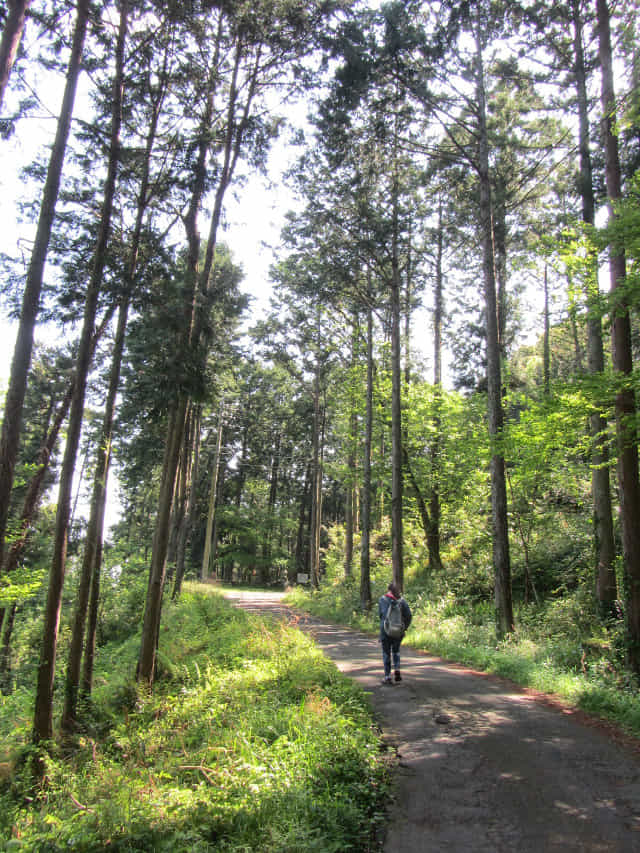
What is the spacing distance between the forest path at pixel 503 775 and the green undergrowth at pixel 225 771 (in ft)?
1.33

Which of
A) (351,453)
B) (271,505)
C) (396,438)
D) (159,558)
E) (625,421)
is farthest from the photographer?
(271,505)

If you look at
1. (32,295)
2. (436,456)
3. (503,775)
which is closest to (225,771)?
(503,775)

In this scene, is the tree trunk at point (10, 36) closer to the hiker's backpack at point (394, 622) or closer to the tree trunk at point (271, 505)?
the hiker's backpack at point (394, 622)

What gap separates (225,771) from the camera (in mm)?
5055

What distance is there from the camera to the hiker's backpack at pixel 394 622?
28.3ft

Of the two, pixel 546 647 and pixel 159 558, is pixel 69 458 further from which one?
pixel 546 647

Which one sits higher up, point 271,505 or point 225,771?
point 271,505

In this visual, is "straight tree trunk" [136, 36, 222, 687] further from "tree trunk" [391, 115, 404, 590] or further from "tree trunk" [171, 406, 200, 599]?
"tree trunk" [171, 406, 200, 599]

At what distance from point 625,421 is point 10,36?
35.2ft

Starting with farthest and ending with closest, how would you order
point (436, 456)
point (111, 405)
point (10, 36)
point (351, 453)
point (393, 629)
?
1. point (351, 453)
2. point (436, 456)
3. point (111, 405)
4. point (393, 629)
5. point (10, 36)

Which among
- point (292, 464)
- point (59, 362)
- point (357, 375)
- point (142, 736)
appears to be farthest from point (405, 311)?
point (292, 464)

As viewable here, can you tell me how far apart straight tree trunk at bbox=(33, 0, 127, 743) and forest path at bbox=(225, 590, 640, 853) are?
5.76 metres

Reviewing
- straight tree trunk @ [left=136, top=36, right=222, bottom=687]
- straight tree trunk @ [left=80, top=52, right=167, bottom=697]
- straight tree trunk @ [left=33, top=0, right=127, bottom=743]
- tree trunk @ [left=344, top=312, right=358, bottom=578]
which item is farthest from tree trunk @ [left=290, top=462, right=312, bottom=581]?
straight tree trunk @ [left=33, top=0, right=127, bottom=743]

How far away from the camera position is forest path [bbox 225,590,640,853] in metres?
4.03
